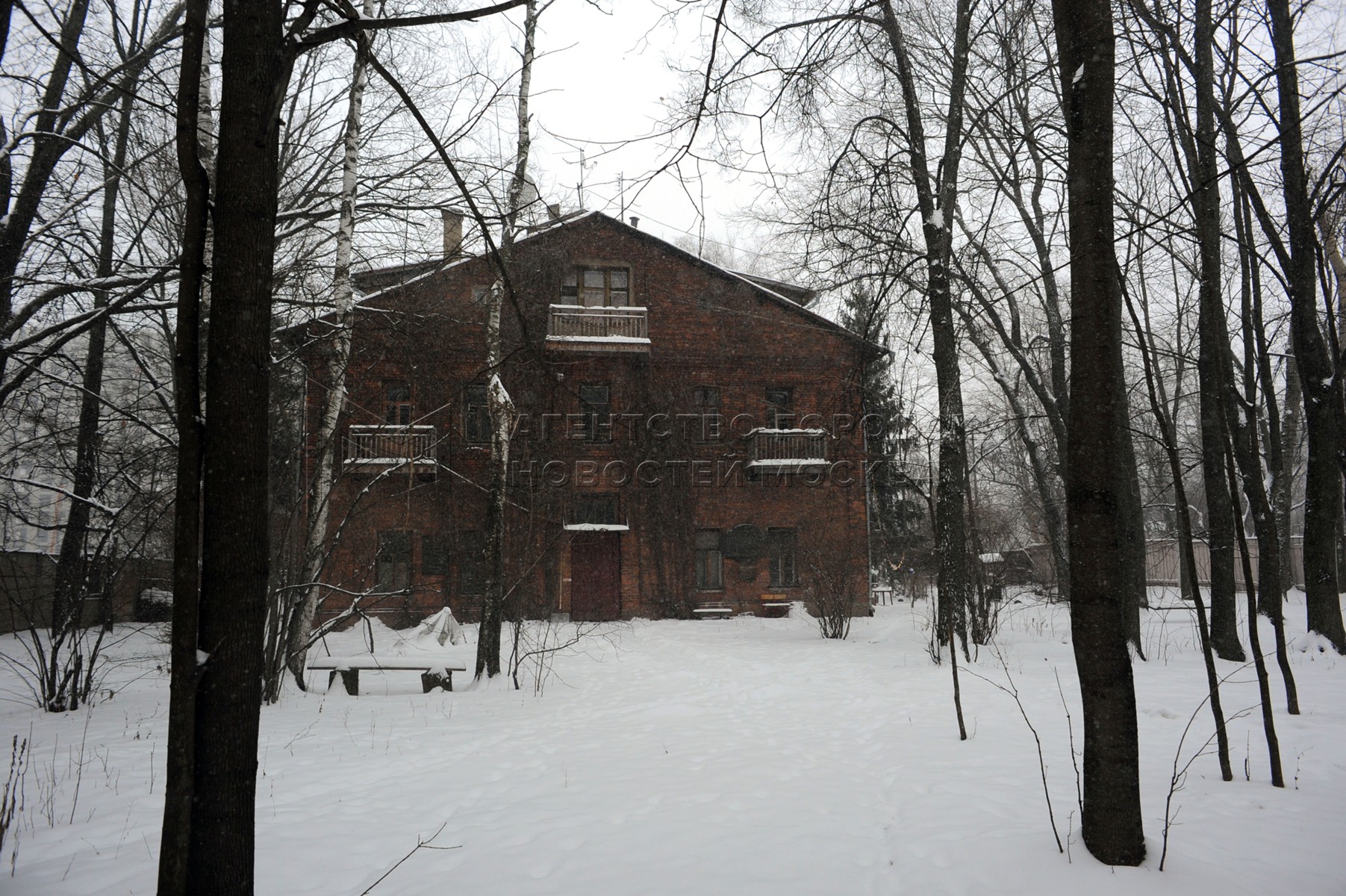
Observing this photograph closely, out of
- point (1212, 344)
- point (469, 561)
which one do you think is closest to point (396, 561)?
point (469, 561)

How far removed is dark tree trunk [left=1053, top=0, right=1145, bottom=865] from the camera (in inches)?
111

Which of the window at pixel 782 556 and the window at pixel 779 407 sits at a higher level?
the window at pixel 779 407

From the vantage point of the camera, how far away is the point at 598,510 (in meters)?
20.0

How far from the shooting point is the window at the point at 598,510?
19.9 m

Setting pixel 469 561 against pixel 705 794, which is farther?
pixel 469 561

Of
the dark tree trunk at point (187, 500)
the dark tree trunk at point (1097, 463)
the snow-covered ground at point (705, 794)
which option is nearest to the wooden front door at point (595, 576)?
the snow-covered ground at point (705, 794)

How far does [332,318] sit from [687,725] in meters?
6.12

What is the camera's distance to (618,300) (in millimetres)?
20672

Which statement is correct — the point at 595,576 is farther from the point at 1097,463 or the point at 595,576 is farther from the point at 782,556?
the point at 1097,463

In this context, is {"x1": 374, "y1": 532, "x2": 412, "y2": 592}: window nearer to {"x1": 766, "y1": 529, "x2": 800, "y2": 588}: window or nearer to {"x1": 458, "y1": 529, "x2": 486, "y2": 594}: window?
{"x1": 458, "y1": 529, "x2": 486, "y2": 594}: window

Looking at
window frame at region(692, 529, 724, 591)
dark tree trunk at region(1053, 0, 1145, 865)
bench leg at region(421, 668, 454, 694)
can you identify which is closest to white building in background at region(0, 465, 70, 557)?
bench leg at region(421, 668, 454, 694)

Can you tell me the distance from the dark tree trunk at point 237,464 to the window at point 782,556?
19.0 m

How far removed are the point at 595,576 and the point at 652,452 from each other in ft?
11.8

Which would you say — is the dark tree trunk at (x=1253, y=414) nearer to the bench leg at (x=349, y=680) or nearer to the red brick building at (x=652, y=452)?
the bench leg at (x=349, y=680)
